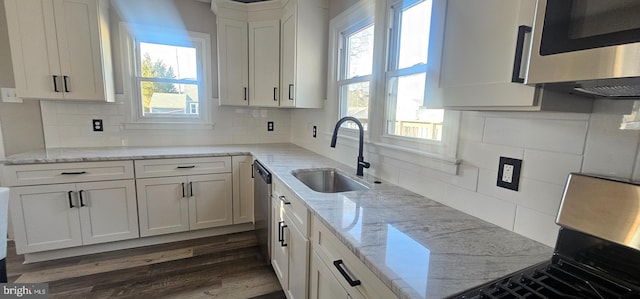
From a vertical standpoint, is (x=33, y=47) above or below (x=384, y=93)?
above

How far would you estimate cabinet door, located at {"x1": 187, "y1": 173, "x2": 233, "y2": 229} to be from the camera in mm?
2598

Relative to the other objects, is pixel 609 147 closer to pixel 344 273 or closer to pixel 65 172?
pixel 344 273

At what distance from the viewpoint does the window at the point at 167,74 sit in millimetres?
2758

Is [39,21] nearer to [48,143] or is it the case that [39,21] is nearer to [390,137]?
[48,143]

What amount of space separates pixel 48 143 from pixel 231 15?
6.97ft

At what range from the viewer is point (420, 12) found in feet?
5.06

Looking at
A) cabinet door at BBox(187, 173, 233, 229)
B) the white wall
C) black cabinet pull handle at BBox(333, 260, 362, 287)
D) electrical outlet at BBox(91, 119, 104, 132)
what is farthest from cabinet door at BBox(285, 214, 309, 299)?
electrical outlet at BBox(91, 119, 104, 132)

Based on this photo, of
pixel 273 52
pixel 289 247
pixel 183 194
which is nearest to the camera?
pixel 289 247

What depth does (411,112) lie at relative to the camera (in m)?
1.64

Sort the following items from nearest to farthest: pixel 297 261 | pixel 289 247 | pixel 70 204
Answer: pixel 297 261, pixel 289 247, pixel 70 204

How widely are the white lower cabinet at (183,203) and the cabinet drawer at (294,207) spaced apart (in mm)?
1086

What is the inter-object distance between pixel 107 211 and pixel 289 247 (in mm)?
1798

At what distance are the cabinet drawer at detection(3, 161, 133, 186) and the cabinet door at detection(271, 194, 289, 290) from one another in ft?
4.66

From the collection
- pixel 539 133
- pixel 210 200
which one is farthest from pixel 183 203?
pixel 539 133
